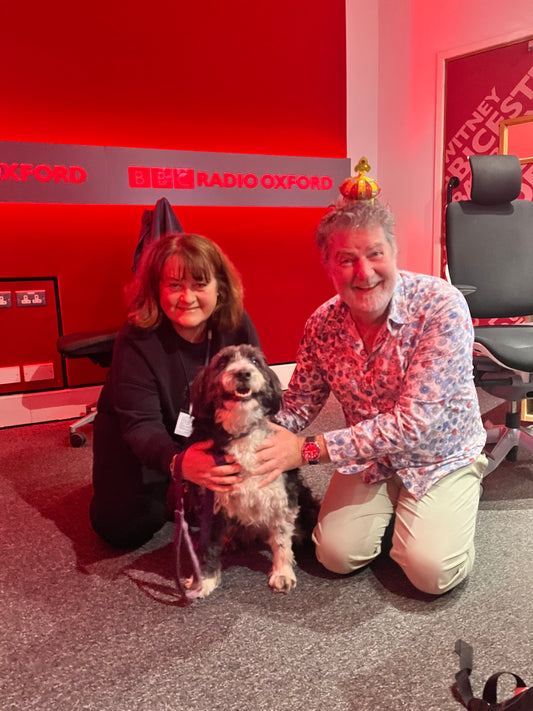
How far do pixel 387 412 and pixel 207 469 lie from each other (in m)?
0.60

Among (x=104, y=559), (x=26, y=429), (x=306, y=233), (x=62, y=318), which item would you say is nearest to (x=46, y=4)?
(x=62, y=318)

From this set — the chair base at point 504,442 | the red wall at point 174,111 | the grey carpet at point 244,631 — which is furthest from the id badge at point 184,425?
the red wall at point 174,111

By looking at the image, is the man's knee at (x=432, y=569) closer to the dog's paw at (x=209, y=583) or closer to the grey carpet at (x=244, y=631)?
the grey carpet at (x=244, y=631)

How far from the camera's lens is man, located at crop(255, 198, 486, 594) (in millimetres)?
1680

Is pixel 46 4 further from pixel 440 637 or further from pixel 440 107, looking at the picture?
pixel 440 637

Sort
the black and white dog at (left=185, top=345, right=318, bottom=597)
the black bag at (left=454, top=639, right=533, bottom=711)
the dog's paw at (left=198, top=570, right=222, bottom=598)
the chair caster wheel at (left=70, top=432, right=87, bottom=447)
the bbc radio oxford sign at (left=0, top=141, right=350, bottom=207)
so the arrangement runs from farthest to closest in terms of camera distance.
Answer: the bbc radio oxford sign at (left=0, top=141, right=350, bottom=207)
the chair caster wheel at (left=70, top=432, right=87, bottom=447)
the dog's paw at (left=198, top=570, right=222, bottom=598)
the black and white dog at (left=185, top=345, right=318, bottom=597)
the black bag at (left=454, top=639, right=533, bottom=711)

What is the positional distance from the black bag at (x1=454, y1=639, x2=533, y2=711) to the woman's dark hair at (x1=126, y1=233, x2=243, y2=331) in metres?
1.20

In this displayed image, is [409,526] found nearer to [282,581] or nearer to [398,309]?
[282,581]

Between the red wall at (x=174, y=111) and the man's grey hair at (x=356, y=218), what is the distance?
2549mm

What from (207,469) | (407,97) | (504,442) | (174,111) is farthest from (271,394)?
(407,97)

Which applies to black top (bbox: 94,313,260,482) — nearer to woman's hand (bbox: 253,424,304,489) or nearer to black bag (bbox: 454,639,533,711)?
woman's hand (bbox: 253,424,304,489)

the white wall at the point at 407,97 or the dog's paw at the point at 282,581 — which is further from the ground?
the white wall at the point at 407,97

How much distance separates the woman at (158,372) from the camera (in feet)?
6.04

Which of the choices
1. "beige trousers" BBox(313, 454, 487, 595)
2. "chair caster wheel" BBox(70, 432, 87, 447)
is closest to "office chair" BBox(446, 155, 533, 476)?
"beige trousers" BBox(313, 454, 487, 595)
